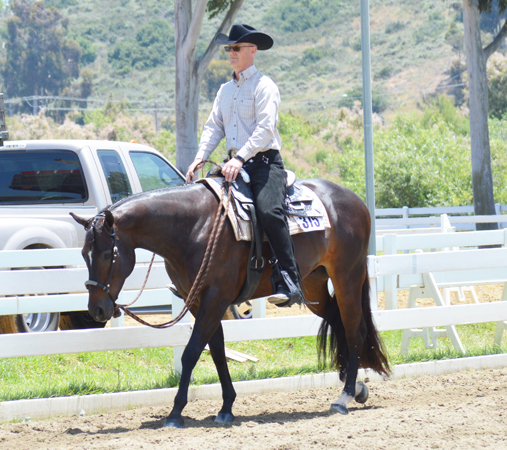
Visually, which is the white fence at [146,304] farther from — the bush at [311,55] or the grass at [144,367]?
the bush at [311,55]

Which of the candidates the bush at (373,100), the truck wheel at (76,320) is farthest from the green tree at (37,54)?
the truck wheel at (76,320)

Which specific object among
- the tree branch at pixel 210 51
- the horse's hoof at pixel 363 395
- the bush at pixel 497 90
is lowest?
the horse's hoof at pixel 363 395

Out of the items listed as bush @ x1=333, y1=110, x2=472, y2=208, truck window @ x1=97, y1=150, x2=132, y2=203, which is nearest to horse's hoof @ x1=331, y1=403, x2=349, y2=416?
truck window @ x1=97, y1=150, x2=132, y2=203

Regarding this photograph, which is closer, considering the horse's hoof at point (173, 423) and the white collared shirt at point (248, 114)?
the horse's hoof at point (173, 423)

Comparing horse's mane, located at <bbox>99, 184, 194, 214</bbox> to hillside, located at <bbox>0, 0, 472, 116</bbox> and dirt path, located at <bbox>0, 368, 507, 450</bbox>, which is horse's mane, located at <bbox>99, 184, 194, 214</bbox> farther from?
hillside, located at <bbox>0, 0, 472, 116</bbox>

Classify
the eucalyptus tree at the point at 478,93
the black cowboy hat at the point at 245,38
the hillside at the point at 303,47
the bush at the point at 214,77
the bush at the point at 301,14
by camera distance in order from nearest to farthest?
the black cowboy hat at the point at 245,38 < the eucalyptus tree at the point at 478,93 < the hillside at the point at 303,47 < the bush at the point at 214,77 < the bush at the point at 301,14

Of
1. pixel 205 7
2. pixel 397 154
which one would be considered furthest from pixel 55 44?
pixel 205 7

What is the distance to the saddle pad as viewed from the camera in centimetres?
482

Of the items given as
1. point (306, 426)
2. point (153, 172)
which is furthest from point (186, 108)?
point (306, 426)

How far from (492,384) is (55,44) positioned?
333 feet

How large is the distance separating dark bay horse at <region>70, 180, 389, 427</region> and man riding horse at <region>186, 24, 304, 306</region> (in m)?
0.25

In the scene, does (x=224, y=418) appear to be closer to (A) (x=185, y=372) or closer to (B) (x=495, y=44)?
(A) (x=185, y=372)

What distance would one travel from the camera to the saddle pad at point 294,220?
4.82 metres

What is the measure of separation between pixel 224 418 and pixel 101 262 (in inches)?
57.3
